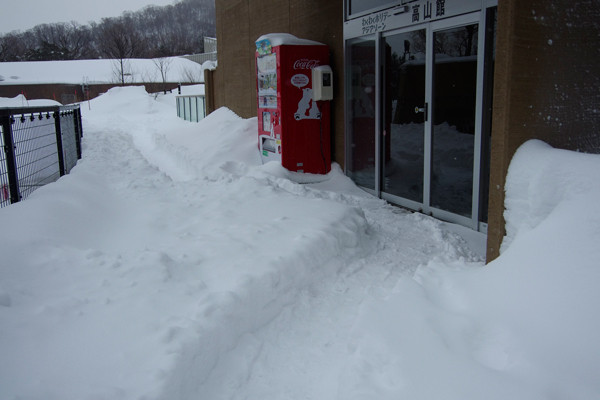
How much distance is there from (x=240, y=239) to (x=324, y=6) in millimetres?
5495

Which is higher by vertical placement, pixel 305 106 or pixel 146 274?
pixel 305 106

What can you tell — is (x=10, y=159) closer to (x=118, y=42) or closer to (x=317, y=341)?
(x=317, y=341)

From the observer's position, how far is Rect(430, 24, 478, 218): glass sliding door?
5.68 m

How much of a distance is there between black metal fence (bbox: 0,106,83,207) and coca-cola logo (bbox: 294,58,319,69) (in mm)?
3784

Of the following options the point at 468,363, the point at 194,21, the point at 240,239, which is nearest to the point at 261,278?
the point at 240,239

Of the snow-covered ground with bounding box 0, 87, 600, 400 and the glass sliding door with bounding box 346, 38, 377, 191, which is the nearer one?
the snow-covered ground with bounding box 0, 87, 600, 400

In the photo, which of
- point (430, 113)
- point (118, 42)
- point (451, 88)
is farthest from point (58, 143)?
point (118, 42)

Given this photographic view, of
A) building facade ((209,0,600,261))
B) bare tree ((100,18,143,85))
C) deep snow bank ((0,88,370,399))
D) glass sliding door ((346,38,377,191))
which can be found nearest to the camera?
deep snow bank ((0,88,370,399))

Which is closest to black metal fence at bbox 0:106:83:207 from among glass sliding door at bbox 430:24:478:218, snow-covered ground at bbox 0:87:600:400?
snow-covered ground at bbox 0:87:600:400

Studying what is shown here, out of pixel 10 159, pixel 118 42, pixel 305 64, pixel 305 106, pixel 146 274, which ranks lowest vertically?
pixel 146 274

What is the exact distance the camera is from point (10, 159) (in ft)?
17.6

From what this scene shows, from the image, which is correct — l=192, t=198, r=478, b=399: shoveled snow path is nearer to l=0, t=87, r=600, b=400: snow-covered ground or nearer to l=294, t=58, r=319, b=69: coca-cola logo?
l=0, t=87, r=600, b=400: snow-covered ground

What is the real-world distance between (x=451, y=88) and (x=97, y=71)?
59.7 metres

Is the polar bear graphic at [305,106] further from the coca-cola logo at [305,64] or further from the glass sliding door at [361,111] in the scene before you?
the glass sliding door at [361,111]
